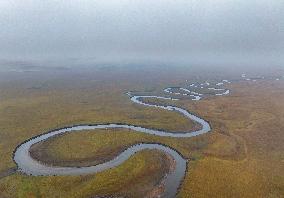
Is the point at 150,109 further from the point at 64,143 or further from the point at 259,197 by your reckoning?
the point at 259,197

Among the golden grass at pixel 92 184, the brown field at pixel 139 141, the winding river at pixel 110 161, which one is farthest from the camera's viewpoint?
the winding river at pixel 110 161

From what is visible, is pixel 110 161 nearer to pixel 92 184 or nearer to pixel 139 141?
pixel 92 184

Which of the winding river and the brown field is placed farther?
the winding river

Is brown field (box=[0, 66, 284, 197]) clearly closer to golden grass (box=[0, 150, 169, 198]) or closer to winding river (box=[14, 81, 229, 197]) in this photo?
golden grass (box=[0, 150, 169, 198])

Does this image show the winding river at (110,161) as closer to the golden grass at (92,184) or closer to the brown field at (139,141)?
the brown field at (139,141)

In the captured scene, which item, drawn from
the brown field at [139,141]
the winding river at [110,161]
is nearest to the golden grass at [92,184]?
the brown field at [139,141]

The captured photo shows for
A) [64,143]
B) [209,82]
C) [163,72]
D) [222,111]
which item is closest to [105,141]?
[64,143]

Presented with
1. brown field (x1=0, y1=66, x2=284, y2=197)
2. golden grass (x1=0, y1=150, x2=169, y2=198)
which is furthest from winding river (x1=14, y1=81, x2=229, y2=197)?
golden grass (x1=0, y1=150, x2=169, y2=198)

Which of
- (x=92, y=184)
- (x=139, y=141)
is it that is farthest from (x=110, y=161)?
(x=139, y=141)

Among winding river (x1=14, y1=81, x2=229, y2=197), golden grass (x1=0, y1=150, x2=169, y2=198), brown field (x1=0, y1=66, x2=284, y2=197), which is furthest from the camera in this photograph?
winding river (x1=14, y1=81, x2=229, y2=197)
